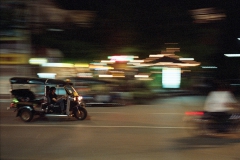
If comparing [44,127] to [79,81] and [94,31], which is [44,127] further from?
[94,31]

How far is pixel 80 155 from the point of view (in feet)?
24.8

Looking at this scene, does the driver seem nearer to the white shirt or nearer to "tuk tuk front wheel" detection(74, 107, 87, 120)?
"tuk tuk front wheel" detection(74, 107, 87, 120)

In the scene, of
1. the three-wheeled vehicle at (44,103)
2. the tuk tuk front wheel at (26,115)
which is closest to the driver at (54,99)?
the three-wheeled vehicle at (44,103)

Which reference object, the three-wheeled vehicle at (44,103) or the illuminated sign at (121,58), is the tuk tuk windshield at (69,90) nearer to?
the three-wheeled vehicle at (44,103)

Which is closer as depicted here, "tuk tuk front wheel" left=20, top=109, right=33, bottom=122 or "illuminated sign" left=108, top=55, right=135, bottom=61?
"tuk tuk front wheel" left=20, top=109, right=33, bottom=122

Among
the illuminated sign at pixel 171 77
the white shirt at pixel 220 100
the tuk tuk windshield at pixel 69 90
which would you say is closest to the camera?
the white shirt at pixel 220 100

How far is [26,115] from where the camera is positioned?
481 inches

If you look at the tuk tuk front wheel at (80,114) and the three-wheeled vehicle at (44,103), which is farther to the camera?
the tuk tuk front wheel at (80,114)

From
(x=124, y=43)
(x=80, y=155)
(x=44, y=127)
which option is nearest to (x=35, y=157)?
(x=80, y=155)

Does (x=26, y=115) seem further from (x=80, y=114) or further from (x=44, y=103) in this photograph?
(x=80, y=114)

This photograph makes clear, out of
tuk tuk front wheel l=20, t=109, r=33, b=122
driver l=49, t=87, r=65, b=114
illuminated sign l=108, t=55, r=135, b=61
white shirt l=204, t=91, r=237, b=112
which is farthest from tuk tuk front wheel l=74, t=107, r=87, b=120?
illuminated sign l=108, t=55, r=135, b=61

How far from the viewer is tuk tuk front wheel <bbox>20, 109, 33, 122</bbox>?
12195 mm

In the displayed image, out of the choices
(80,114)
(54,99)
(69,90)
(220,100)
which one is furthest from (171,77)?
(220,100)

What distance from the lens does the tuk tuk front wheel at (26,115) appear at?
12195 millimetres
